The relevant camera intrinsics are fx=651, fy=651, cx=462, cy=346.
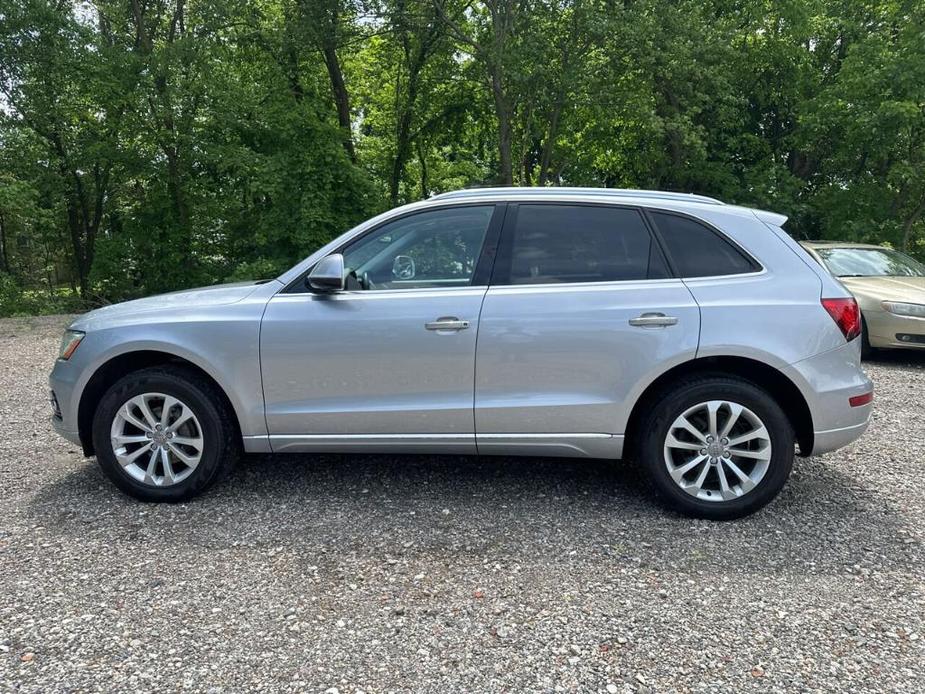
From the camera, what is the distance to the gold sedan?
7.31m

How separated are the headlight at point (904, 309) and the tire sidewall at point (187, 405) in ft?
23.9

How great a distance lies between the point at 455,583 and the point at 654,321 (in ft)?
5.39

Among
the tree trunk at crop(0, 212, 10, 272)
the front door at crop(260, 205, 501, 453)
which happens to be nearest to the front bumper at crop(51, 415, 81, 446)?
the front door at crop(260, 205, 501, 453)

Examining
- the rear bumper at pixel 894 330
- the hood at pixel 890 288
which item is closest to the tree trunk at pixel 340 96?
the hood at pixel 890 288

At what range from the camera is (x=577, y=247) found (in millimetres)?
3590

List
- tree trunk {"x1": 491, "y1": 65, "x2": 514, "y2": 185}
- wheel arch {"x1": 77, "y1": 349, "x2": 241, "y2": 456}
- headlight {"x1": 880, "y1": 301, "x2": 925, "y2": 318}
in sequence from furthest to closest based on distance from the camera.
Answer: tree trunk {"x1": 491, "y1": 65, "x2": 514, "y2": 185}
headlight {"x1": 880, "y1": 301, "x2": 925, "y2": 318}
wheel arch {"x1": 77, "y1": 349, "x2": 241, "y2": 456}

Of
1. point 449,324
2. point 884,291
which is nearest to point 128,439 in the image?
point 449,324

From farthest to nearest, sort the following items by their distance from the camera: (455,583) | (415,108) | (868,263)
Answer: (415,108) → (868,263) → (455,583)

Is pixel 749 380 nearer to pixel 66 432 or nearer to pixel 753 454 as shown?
pixel 753 454

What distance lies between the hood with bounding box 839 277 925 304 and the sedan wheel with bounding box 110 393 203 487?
742cm

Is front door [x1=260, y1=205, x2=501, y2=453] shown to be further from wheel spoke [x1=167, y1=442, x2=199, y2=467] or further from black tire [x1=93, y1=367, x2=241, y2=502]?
wheel spoke [x1=167, y1=442, x2=199, y2=467]

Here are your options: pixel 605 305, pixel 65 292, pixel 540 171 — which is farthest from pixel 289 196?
pixel 605 305

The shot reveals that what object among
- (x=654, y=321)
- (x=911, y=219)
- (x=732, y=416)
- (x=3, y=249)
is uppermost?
(x=3, y=249)

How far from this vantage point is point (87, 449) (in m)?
3.86
